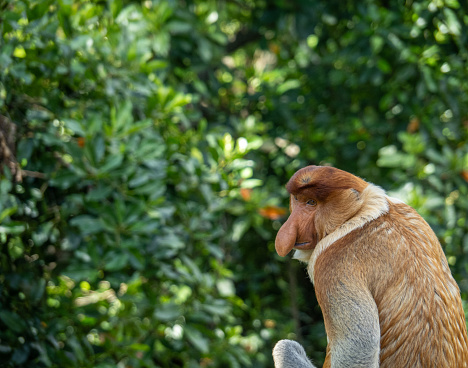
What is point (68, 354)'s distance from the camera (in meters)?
2.54

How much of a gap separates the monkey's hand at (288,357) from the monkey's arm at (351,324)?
17cm

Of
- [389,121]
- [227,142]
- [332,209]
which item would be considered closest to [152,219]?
[227,142]

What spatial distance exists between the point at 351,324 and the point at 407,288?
0.19 meters

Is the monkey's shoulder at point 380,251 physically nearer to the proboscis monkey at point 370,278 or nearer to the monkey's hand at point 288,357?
the proboscis monkey at point 370,278

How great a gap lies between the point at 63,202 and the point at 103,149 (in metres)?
0.45

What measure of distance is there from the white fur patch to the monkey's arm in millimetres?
147

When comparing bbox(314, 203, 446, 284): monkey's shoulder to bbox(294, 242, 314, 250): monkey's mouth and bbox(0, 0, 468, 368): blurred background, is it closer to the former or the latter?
bbox(294, 242, 314, 250): monkey's mouth

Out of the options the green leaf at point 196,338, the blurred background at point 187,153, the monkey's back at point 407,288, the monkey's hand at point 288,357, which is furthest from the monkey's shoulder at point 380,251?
the green leaf at point 196,338

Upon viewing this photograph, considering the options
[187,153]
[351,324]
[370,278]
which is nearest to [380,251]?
[370,278]

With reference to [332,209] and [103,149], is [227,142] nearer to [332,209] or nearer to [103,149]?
[103,149]

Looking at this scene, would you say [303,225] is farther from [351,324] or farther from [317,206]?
[351,324]

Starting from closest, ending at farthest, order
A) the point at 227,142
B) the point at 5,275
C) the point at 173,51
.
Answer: the point at 5,275
the point at 227,142
the point at 173,51

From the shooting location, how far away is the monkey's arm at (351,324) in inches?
59.3

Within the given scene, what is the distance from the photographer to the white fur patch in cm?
170
